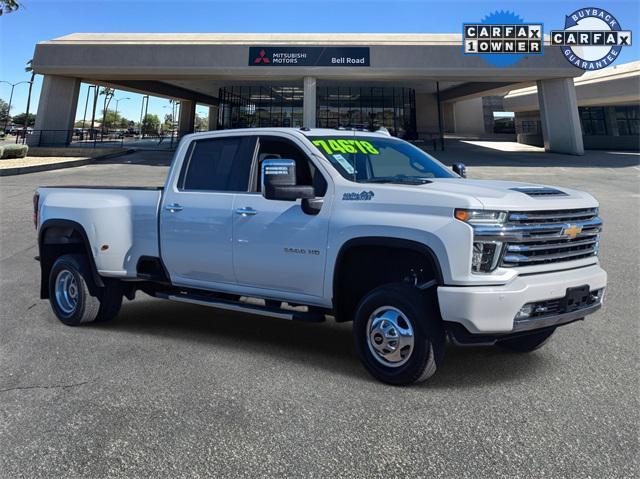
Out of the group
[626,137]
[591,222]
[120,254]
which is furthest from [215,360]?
[626,137]

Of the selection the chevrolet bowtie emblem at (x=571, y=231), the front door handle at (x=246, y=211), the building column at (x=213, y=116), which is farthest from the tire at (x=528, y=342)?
the building column at (x=213, y=116)

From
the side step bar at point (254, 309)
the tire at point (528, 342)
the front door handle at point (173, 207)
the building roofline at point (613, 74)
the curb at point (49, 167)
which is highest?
the building roofline at point (613, 74)

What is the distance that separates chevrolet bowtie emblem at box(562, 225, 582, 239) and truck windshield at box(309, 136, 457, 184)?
3.75 feet

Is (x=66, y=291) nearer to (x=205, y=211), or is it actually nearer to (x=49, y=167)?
(x=205, y=211)

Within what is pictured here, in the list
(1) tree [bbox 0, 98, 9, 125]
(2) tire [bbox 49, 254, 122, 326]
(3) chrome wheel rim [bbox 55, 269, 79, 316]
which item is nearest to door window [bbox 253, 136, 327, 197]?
(2) tire [bbox 49, 254, 122, 326]

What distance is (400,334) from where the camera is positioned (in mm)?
4113

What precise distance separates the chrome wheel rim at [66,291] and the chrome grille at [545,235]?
445 centimetres

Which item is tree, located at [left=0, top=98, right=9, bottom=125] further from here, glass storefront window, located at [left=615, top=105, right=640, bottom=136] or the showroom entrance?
glass storefront window, located at [left=615, top=105, right=640, bottom=136]

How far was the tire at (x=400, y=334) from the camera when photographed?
4.00 m

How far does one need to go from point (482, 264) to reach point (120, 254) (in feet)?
12.2

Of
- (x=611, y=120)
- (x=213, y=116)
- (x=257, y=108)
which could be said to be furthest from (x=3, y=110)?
(x=611, y=120)

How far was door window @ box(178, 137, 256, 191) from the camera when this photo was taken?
531 centimetres

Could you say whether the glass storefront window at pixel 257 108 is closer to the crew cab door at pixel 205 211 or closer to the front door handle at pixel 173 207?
the crew cab door at pixel 205 211

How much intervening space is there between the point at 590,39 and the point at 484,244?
3316cm
